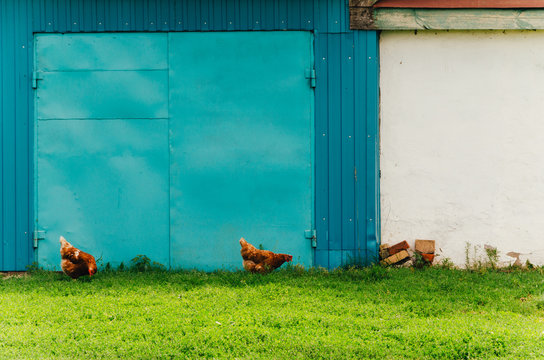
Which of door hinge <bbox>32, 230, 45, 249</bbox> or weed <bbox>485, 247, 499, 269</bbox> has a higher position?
door hinge <bbox>32, 230, 45, 249</bbox>

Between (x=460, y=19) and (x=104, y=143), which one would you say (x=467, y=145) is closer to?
(x=460, y=19)

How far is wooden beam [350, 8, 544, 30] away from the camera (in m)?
7.35

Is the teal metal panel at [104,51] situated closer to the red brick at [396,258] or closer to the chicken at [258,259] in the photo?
the chicken at [258,259]

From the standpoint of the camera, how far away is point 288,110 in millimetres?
7324

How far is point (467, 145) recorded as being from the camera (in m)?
7.45

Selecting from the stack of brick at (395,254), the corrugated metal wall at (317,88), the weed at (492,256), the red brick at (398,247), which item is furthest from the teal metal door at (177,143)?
the weed at (492,256)

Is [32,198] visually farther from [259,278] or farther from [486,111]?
[486,111]

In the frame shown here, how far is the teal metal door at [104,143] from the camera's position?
7262mm

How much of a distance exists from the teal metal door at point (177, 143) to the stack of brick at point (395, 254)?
3.19 feet

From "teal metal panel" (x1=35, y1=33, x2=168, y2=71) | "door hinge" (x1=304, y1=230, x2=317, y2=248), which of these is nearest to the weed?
"door hinge" (x1=304, y1=230, x2=317, y2=248)

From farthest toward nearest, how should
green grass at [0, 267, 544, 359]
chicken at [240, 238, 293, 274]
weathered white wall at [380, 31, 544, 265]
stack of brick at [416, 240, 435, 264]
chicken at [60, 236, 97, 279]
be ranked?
weathered white wall at [380, 31, 544, 265]
stack of brick at [416, 240, 435, 264]
chicken at [240, 238, 293, 274]
chicken at [60, 236, 97, 279]
green grass at [0, 267, 544, 359]

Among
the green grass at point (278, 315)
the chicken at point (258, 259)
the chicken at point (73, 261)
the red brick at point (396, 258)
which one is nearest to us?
the green grass at point (278, 315)

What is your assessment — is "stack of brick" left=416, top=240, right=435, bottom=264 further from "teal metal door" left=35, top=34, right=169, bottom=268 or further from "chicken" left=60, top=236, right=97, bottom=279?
"chicken" left=60, top=236, right=97, bottom=279

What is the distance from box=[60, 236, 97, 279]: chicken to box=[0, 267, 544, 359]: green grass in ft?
0.46
